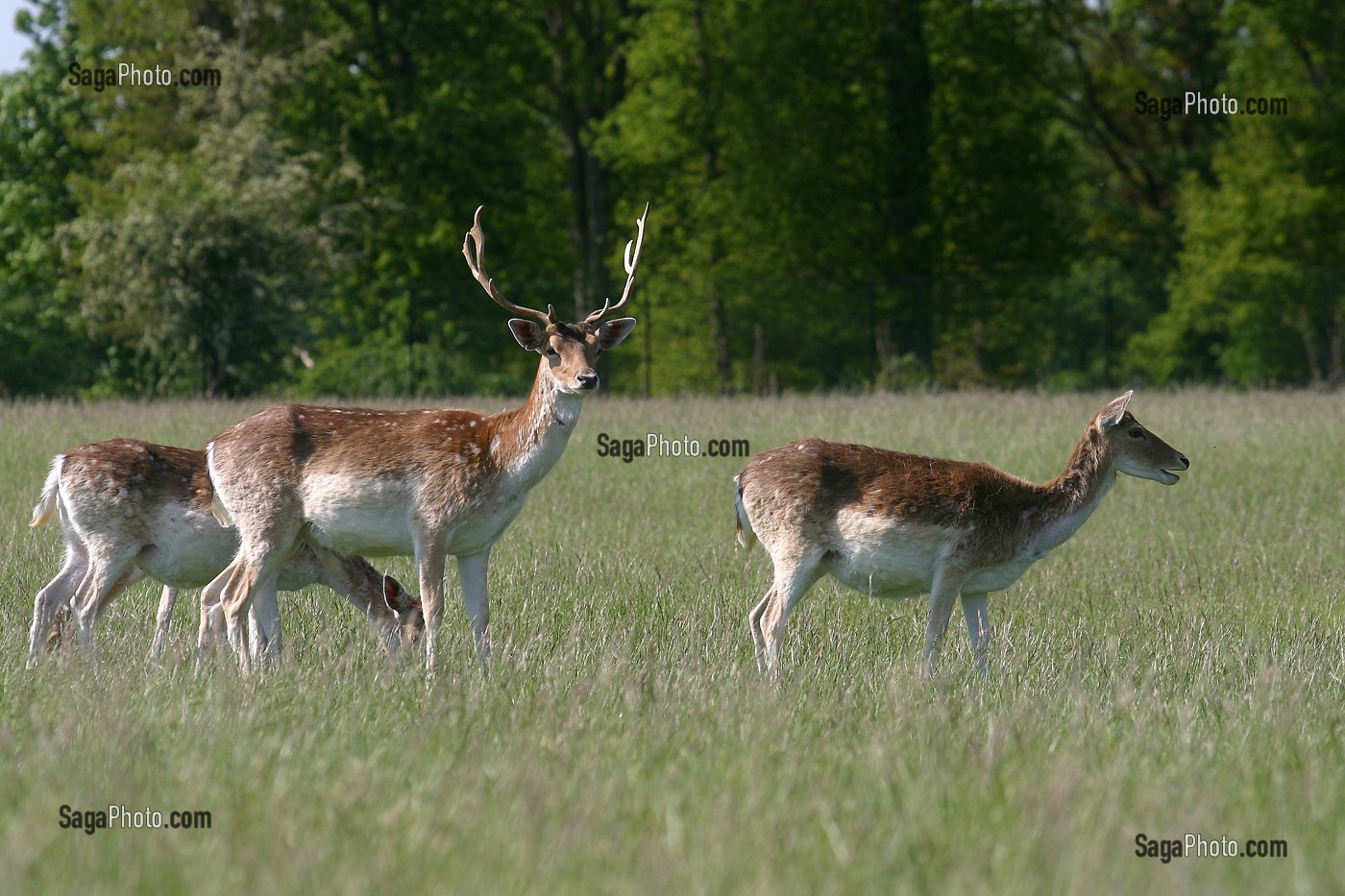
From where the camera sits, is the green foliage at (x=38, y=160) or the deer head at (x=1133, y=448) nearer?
the deer head at (x=1133, y=448)

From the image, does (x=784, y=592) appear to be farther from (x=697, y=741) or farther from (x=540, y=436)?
(x=697, y=741)

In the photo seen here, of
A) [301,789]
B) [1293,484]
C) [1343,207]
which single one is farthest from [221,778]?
[1343,207]

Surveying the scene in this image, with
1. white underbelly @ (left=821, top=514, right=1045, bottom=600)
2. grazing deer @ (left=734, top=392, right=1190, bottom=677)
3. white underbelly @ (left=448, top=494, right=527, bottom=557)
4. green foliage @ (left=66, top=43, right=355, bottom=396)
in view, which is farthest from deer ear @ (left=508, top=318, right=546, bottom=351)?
green foliage @ (left=66, top=43, right=355, bottom=396)

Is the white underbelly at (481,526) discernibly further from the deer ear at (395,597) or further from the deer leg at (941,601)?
the deer leg at (941,601)

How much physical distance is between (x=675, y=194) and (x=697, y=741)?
3556cm

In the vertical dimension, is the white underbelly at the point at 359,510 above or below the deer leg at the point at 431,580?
above

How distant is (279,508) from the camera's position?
8.16 m

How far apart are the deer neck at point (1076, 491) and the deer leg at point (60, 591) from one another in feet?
15.7

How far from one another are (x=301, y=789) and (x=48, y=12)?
39.0 metres

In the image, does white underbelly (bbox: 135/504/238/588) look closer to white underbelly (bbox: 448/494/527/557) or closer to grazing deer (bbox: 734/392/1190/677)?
white underbelly (bbox: 448/494/527/557)

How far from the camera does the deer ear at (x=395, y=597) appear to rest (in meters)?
8.36

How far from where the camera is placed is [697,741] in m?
5.92

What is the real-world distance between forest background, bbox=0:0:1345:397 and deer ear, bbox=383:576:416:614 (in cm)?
1926

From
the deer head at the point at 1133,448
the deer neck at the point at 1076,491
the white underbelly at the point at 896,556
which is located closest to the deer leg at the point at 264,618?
the white underbelly at the point at 896,556
